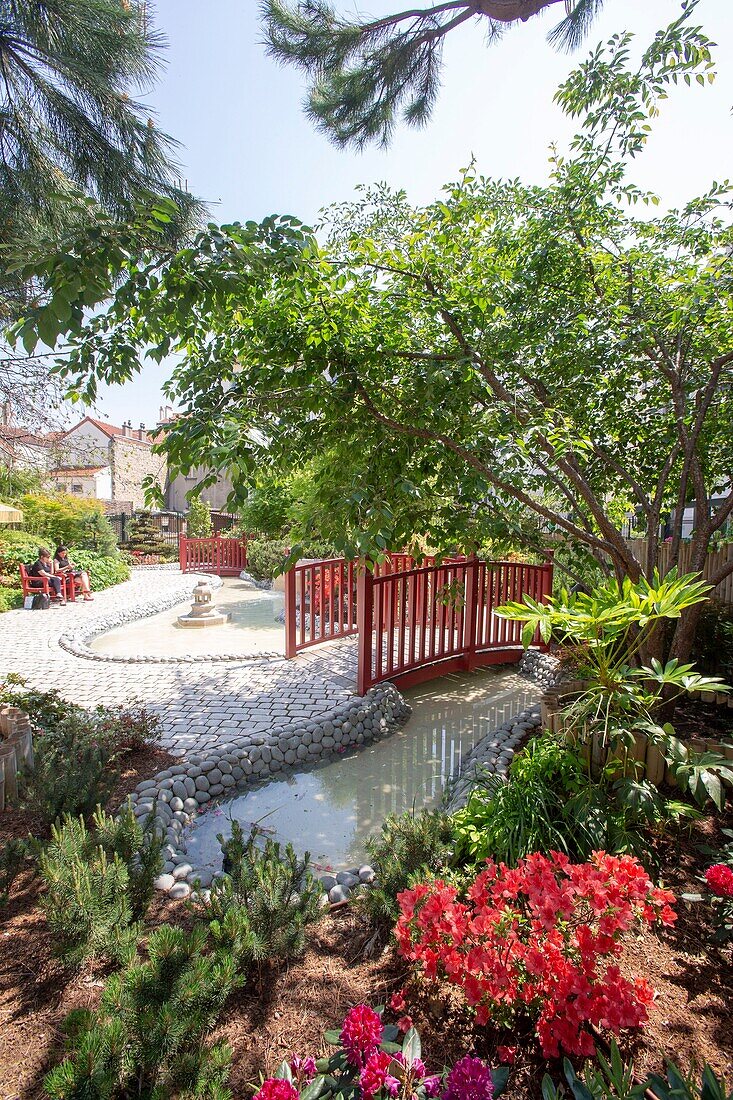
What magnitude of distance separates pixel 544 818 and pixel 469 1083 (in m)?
1.41

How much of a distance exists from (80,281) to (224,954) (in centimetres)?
244

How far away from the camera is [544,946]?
1.65m

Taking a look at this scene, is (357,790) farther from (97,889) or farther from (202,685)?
(202,685)

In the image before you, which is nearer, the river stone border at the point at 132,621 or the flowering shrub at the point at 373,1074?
the flowering shrub at the point at 373,1074

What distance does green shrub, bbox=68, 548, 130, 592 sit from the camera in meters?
13.9

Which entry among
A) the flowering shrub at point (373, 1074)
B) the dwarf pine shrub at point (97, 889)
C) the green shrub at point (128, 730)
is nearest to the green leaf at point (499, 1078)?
the flowering shrub at point (373, 1074)

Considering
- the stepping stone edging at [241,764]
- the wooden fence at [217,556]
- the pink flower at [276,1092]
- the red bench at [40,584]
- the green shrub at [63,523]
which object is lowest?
the stepping stone edging at [241,764]

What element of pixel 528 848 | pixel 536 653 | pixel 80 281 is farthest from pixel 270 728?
pixel 536 653

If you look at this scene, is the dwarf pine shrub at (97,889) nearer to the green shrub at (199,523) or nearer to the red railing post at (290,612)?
the red railing post at (290,612)

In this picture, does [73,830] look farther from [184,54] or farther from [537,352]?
[184,54]

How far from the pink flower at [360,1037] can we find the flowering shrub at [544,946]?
31cm

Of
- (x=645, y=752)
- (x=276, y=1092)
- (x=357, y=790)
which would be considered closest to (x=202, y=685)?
Result: (x=357, y=790)

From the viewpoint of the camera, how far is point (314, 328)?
3.42m

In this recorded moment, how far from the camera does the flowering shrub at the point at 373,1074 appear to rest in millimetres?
1319
